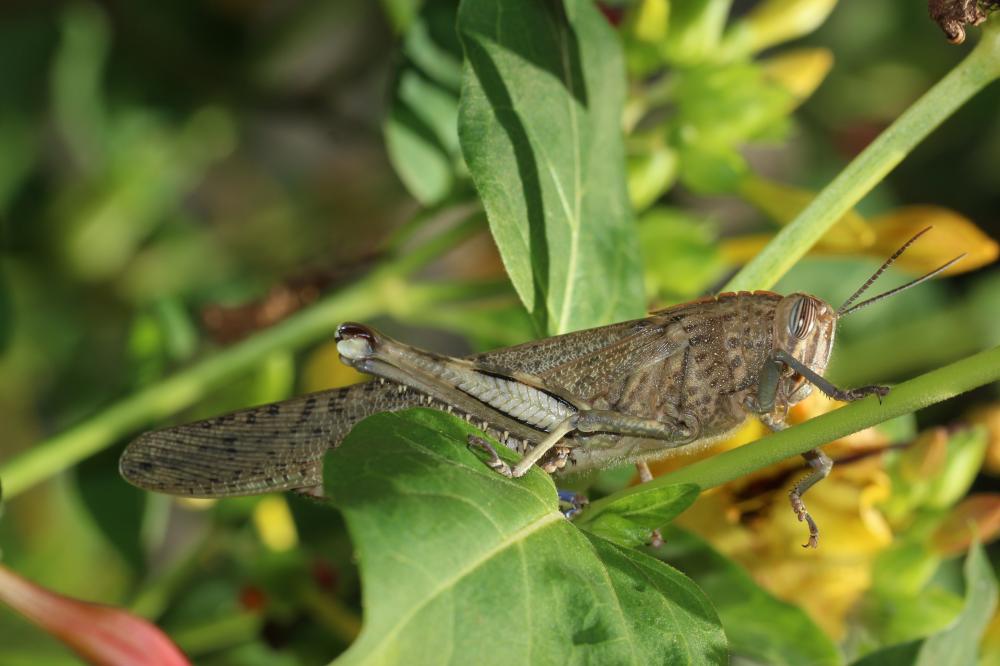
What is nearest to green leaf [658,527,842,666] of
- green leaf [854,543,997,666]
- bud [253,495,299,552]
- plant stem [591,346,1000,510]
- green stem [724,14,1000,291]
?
green leaf [854,543,997,666]

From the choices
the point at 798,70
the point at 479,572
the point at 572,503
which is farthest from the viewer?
the point at 798,70

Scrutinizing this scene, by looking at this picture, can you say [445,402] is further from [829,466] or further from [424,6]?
[424,6]

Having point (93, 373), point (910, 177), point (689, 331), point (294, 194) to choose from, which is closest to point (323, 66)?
point (294, 194)

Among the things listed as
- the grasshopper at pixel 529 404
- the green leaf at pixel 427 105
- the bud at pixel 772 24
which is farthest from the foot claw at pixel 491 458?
the bud at pixel 772 24

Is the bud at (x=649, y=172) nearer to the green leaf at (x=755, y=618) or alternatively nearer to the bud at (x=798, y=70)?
the bud at (x=798, y=70)

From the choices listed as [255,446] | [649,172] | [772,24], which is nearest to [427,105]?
[649,172]

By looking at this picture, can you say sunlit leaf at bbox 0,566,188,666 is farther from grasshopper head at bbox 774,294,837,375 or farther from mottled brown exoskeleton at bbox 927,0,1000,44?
mottled brown exoskeleton at bbox 927,0,1000,44

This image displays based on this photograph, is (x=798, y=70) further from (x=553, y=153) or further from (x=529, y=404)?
(x=529, y=404)
